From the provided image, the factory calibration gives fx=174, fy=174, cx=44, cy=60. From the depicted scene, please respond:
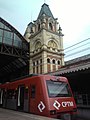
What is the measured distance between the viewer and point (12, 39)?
101ft

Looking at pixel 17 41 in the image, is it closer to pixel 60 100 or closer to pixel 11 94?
pixel 11 94

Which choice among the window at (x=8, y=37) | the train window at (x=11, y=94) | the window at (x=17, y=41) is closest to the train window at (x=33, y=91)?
the train window at (x=11, y=94)

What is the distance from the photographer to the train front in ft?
30.8

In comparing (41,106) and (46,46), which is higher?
(46,46)

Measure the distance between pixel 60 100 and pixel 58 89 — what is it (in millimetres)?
774

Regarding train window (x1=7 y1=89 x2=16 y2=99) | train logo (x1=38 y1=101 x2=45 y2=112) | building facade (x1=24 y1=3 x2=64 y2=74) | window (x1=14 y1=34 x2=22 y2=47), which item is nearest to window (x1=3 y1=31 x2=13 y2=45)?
window (x1=14 y1=34 x2=22 y2=47)

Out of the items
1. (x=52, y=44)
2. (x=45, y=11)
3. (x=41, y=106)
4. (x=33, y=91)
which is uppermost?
(x=45, y=11)

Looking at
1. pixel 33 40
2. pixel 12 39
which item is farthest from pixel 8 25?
pixel 33 40

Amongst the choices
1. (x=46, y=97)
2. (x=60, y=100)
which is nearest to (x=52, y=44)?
(x=60, y=100)

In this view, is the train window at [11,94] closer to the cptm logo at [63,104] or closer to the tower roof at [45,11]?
the cptm logo at [63,104]

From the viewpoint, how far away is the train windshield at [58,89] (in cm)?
1006

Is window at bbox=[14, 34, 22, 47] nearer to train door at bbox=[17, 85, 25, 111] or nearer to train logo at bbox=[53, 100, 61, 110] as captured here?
train door at bbox=[17, 85, 25, 111]

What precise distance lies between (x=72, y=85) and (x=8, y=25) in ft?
66.5

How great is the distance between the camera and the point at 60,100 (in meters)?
9.86
